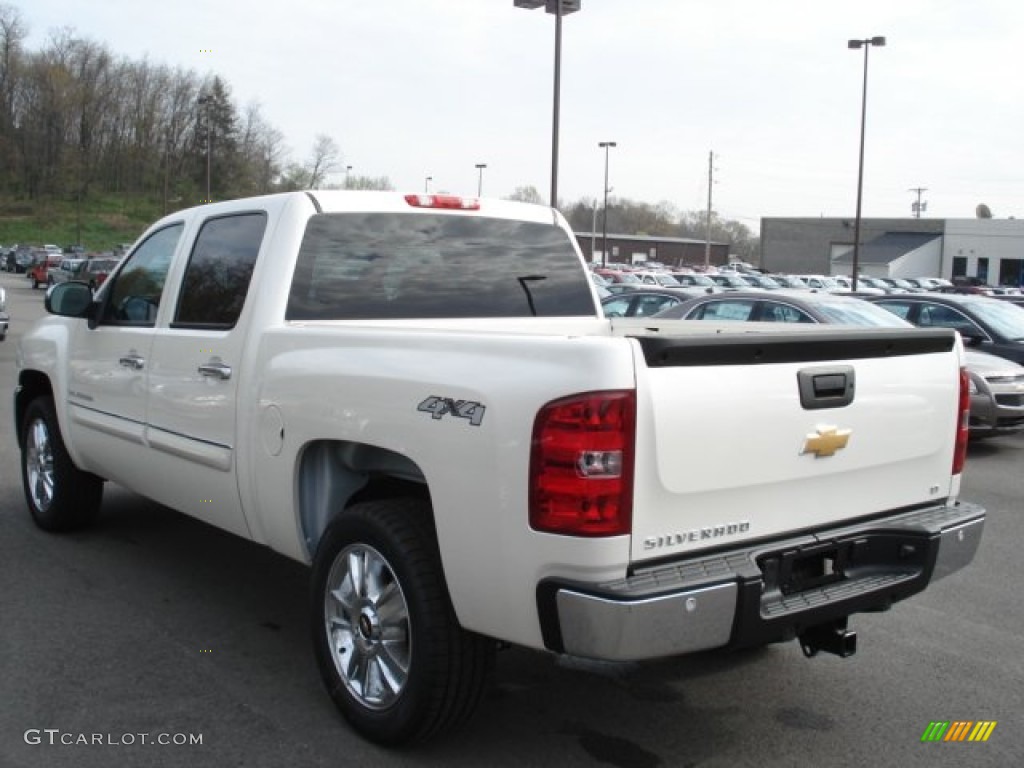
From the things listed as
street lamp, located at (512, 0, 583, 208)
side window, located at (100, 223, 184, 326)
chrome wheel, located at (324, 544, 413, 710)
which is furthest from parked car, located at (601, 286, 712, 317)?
chrome wheel, located at (324, 544, 413, 710)

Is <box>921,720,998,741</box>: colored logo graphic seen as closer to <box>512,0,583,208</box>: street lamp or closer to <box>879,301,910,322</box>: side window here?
<box>879,301,910,322</box>: side window

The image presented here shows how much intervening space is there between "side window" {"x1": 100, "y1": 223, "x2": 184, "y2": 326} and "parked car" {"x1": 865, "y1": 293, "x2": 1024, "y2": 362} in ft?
32.1

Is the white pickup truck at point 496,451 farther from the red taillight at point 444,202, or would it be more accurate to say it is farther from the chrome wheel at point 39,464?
the chrome wheel at point 39,464

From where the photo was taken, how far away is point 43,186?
10819 cm

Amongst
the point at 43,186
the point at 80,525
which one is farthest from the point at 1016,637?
the point at 43,186

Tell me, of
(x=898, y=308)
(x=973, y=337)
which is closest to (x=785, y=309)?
(x=973, y=337)

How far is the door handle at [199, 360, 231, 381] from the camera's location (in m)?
4.20

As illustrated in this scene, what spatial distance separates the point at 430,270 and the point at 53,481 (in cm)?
316

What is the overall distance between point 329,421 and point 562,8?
20161mm

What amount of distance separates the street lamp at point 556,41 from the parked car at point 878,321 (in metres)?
11.1

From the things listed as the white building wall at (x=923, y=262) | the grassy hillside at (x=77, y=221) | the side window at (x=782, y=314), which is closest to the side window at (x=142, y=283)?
the side window at (x=782, y=314)

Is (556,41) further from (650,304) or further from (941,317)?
(941,317)

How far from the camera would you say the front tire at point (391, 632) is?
317cm

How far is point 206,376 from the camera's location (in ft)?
14.3
